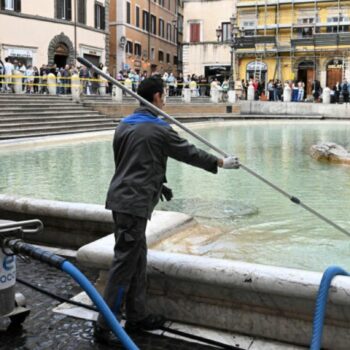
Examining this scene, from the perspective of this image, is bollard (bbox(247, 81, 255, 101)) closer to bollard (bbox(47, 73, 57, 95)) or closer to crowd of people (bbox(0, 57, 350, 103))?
crowd of people (bbox(0, 57, 350, 103))

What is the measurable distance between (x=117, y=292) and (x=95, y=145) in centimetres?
1445

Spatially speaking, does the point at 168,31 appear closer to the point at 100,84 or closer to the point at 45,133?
the point at 100,84

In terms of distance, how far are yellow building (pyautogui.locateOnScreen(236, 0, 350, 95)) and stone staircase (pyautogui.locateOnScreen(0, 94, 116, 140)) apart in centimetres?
2398

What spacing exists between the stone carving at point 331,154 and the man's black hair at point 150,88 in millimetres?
9854

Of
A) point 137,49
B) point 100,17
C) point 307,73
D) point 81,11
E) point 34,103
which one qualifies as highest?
point 81,11

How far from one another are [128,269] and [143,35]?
52808 millimetres

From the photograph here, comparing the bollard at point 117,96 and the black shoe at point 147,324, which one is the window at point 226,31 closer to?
the bollard at point 117,96

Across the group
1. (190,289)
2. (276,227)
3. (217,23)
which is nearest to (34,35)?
(217,23)

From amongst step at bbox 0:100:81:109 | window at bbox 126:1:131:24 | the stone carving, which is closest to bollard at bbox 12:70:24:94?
step at bbox 0:100:81:109

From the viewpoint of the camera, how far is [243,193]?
31.6 ft

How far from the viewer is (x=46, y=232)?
605cm

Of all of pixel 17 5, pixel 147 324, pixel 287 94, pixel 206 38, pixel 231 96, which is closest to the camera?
pixel 147 324

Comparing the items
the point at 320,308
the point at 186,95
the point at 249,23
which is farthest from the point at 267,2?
the point at 320,308

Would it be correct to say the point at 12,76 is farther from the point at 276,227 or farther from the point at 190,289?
the point at 190,289
